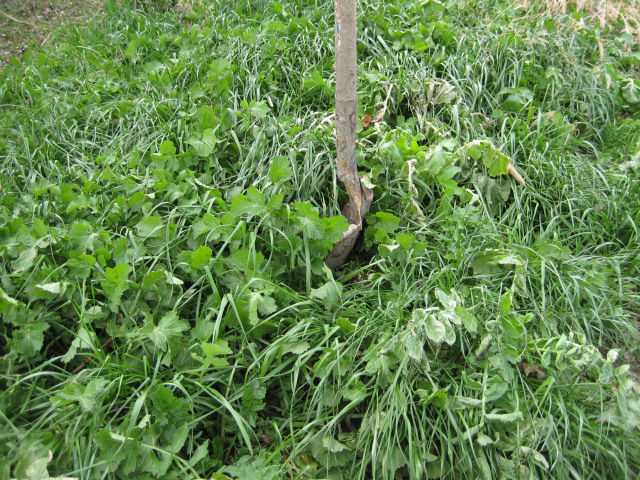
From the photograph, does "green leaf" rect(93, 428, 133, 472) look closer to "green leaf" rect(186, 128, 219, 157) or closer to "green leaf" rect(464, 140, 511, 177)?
"green leaf" rect(186, 128, 219, 157)

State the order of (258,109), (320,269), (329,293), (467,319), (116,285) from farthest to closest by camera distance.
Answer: (258,109) → (320,269) → (329,293) → (116,285) → (467,319)

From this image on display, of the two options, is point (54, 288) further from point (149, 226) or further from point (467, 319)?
point (467, 319)

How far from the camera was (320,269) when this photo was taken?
220cm

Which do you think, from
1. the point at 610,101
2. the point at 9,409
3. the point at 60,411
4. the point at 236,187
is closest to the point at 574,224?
the point at 610,101

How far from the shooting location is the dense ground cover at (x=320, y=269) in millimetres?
1758

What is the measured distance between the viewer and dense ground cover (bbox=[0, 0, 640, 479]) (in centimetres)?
176

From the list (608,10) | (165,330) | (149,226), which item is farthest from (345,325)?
(608,10)

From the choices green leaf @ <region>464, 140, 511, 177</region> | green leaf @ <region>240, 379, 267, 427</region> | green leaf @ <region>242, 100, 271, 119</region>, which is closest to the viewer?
green leaf @ <region>240, 379, 267, 427</region>

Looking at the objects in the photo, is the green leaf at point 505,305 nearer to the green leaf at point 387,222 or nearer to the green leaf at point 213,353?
the green leaf at point 387,222

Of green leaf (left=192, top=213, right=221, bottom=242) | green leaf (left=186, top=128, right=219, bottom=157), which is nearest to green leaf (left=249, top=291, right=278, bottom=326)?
green leaf (left=192, top=213, right=221, bottom=242)

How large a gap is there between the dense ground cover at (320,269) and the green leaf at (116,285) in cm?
1

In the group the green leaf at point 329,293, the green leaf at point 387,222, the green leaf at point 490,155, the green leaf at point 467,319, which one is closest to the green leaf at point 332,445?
the green leaf at point 329,293

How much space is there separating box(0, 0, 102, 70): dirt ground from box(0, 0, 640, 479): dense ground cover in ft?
4.04

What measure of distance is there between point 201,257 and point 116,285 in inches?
14.2
